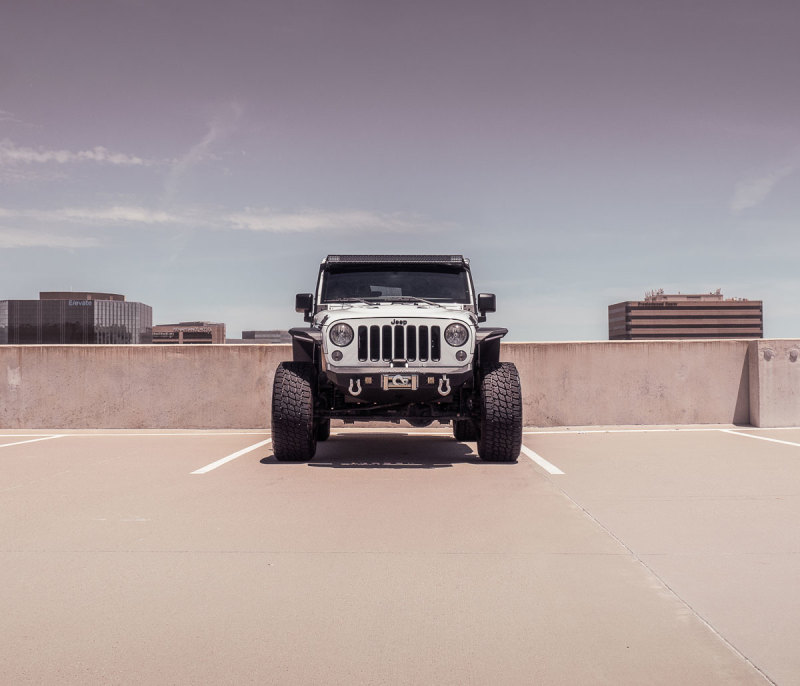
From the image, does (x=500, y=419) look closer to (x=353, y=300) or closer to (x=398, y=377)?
(x=398, y=377)

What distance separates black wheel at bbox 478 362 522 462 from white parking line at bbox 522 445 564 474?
0.30m

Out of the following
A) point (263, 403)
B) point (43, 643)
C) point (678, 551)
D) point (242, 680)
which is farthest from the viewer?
point (263, 403)

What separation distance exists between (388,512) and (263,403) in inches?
251

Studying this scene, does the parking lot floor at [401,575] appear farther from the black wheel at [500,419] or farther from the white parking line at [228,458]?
the black wheel at [500,419]

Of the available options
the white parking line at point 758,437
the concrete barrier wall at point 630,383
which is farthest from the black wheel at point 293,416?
the white parking line at point 758,437

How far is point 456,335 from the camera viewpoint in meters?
7.45

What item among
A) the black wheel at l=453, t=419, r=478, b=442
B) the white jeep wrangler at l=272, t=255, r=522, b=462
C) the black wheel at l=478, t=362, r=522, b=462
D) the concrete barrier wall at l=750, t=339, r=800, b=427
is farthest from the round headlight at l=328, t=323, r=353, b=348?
the concrete barrier wall at l=750, t=339, r=800, b=427

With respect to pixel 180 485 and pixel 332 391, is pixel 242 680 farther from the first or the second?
pixel 332 391

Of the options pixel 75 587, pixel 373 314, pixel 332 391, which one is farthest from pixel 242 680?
pixel 332 391

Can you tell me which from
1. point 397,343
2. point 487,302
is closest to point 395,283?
point 487,302

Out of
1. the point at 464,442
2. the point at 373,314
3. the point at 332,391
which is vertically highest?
the point at 373,314

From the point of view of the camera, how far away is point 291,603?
3236 millimetres

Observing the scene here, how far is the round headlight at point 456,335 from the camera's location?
7.43 metres

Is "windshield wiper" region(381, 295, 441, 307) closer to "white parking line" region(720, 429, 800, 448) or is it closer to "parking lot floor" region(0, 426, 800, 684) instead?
"parking lot floor" region(0, 426, 800, 684)
